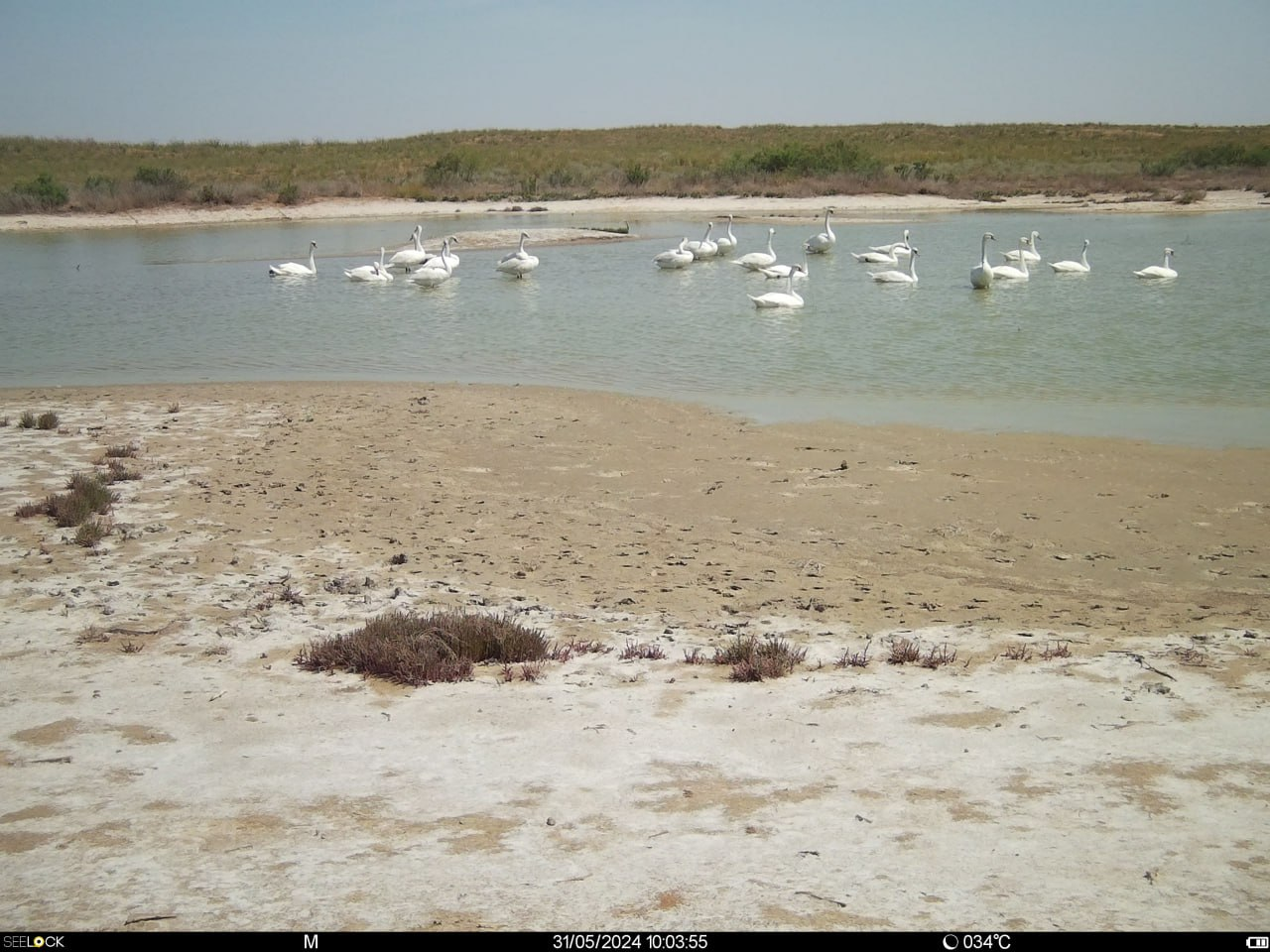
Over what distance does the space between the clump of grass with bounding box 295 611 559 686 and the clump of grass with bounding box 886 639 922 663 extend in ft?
5.56

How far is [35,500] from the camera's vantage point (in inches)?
332

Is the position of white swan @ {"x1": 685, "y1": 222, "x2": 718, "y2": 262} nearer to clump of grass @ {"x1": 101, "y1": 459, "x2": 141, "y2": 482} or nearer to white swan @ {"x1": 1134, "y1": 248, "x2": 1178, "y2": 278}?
→ white swan @ {"x1": 1134, "y1": 248, "x2": 1178, "y2": 278}

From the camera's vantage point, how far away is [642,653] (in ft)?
18.1

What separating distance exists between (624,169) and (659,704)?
50504 mm

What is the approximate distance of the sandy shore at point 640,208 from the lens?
38.4m

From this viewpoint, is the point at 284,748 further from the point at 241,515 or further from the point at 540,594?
the point at 241,515

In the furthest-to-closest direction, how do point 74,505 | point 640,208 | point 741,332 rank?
point 640,208 < point 741,332 < point 74,505

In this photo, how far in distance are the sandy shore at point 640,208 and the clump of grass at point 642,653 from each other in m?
33.5

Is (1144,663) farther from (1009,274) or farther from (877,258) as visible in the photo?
(877,258)

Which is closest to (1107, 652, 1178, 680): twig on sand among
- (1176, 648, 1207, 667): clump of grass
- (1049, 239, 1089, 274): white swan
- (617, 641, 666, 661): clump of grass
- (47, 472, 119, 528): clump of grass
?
(1176, 648, 1207, 667): clump of grass

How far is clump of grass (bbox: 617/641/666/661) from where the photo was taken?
5496 mm

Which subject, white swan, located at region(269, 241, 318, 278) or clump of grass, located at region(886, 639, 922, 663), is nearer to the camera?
clump of grass, located at region(886, 639, 922, 663)

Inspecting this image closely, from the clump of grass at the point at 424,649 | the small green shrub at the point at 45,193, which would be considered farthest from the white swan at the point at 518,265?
the small green shrub at the point at 45,193
